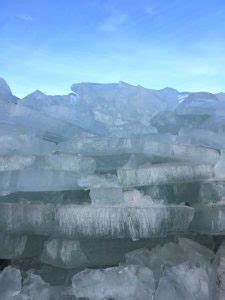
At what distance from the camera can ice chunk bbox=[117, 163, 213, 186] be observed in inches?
90.4

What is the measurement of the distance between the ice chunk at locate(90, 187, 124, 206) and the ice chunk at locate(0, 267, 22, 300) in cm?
63

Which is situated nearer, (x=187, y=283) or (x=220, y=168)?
(x=187, y=283)

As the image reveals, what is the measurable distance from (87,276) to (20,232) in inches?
18.9

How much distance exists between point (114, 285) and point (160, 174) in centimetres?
71

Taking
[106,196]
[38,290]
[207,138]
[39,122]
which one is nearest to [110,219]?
[106,196]

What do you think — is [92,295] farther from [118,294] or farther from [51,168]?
[51,168]

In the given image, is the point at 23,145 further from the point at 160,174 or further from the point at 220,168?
the point at 220,168

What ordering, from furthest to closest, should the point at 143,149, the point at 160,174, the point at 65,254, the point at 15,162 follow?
the point at 143,149, the point at 15,162, the point at 160,174, the point at 65,254

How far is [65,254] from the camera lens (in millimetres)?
2211

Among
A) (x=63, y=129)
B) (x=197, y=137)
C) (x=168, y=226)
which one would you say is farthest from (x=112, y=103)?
(x=168, y=226)

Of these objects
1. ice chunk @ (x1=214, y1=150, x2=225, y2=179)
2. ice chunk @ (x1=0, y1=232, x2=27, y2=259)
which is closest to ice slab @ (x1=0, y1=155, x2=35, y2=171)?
ice chunk @ (x1=0, y1=232, x2=27, y2=259)

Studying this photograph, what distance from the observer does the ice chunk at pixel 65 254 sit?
2215 mm

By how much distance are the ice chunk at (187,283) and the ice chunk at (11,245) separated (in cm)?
86

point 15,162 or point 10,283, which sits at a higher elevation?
point 15,162
